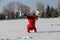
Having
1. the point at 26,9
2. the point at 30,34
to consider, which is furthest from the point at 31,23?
the point at 26,9

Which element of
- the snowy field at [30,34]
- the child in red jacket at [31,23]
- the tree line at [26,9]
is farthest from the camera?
the tree line at [26,9]

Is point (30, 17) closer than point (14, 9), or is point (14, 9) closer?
point (30, 17)

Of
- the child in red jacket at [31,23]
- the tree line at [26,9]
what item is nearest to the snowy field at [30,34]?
the child in red jacket at [31,23]

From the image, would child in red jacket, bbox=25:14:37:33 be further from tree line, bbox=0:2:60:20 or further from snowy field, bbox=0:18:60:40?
tree line, bbox=0:2:60:20

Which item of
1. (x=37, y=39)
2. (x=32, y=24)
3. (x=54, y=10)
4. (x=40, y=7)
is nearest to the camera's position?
(x=37, y=39)

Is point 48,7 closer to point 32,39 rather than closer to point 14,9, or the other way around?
point 14,9

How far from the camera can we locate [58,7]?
7994 centimetres

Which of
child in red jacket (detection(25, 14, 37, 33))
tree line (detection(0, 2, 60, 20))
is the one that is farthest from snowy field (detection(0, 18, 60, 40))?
tree line (detection(0, 2, 60, 20))

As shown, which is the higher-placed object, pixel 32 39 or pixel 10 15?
pixel 32 39

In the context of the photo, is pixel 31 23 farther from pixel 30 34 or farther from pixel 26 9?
pixel 26 9

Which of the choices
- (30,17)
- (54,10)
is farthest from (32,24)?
(54,10)

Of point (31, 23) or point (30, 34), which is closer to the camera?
point (30, 34)

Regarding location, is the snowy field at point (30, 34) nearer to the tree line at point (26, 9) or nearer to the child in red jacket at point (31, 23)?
the child in red jacket at point (31, 23)

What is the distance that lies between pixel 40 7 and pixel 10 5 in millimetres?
11364
